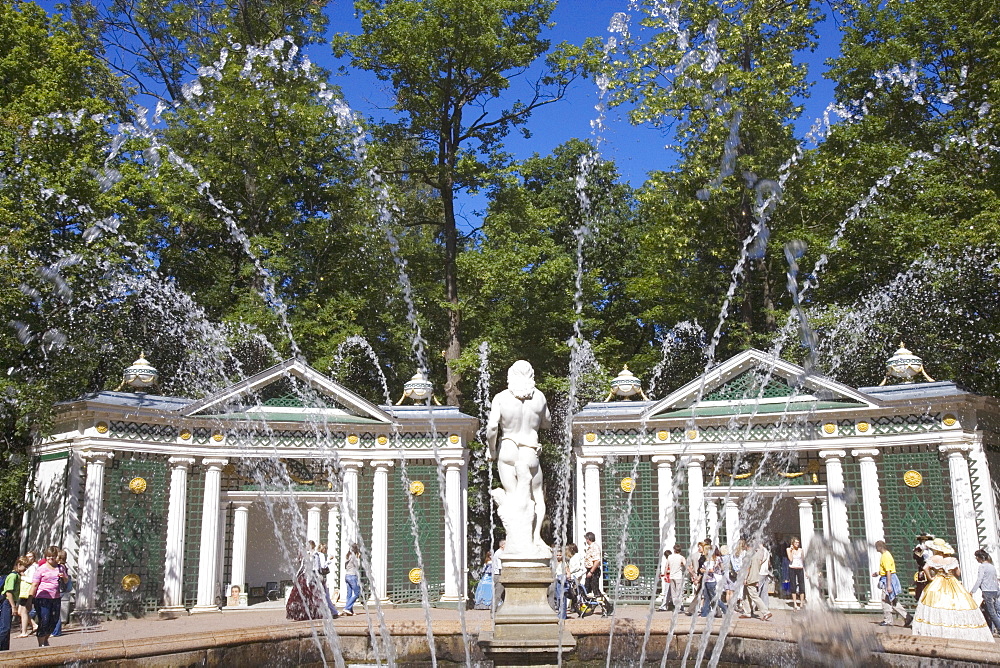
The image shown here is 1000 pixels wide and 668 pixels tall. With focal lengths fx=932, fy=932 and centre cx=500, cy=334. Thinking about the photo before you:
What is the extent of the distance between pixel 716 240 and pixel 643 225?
6.11 metres

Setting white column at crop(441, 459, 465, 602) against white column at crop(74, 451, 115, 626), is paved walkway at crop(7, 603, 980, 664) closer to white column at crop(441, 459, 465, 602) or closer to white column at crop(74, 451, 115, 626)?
white column at crop(74, 451, 115, 626)

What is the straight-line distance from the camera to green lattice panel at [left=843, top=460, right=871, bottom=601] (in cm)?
1895

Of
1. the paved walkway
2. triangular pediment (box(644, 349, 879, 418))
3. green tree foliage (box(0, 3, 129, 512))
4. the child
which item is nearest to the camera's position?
the paved walkway

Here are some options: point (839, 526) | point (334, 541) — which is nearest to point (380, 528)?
point (334, 541)

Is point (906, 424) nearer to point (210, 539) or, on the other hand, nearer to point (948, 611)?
point (948, 611)

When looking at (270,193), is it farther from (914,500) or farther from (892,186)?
(914,500)

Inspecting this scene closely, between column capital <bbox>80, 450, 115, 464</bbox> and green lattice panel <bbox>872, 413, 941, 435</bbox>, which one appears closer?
green lattice panel <bbox>872, 413, 941, 435</bbox>

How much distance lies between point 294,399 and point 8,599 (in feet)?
28.4

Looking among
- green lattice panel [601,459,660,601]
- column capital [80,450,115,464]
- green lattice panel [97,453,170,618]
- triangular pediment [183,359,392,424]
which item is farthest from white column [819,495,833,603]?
column capital [80,450,115,464]

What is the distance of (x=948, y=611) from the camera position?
1200 centimetres

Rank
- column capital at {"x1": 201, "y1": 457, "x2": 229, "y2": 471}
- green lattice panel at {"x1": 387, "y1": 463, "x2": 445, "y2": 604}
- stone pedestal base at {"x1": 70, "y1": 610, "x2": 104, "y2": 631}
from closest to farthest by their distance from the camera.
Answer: stone pedestal base at {"x1": 70, "y1": 610, "x2": 104, "y2": 631} → column capital at {"x1": 201, "y1": 457, "x2": 229, "y2": 471} → green lattice panel at {"x1": 387, "y1": 463, "x2": 445, "y2": 604}

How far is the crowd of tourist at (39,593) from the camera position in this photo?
500 inches

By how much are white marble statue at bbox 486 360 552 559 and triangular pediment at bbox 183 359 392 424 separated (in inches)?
407

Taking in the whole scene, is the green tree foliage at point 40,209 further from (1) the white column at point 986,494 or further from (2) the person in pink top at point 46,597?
(1) the white column at point 986,494
